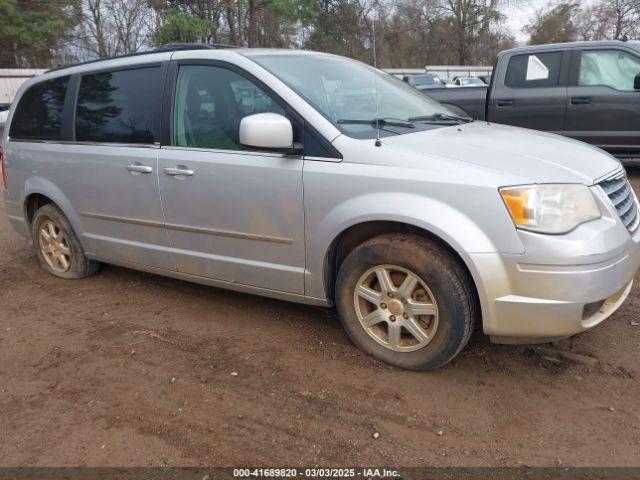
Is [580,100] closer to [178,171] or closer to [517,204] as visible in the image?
[517,204]

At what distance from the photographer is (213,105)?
11.6ft

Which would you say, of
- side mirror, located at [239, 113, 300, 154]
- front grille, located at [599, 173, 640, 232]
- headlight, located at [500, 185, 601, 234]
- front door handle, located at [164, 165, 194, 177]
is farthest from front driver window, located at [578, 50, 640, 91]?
front door handle, located at [164, 165, 194, 177]

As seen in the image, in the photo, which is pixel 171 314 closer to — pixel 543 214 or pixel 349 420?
pixel 349 420

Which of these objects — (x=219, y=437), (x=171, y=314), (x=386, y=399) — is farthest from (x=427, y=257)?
(x=171, y=314)

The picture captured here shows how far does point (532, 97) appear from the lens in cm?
745

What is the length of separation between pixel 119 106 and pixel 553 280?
3.11 metres

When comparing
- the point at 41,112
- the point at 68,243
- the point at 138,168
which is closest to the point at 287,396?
the point at 138,168

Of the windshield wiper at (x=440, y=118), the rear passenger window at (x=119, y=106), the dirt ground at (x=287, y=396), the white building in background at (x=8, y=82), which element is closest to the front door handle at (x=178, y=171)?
the rear passenger window at (x=119, y=106)

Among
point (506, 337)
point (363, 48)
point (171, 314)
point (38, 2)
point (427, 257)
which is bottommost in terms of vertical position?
point (171, 314)

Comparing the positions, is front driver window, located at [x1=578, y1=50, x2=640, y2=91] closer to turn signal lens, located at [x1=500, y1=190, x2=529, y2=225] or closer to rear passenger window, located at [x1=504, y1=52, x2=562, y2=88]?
rear passenger window, located at [x1=504, y1=52, x2=562, y2=88]

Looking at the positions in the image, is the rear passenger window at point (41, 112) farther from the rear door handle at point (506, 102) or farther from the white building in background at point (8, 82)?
the white building in background at point (8, 82)

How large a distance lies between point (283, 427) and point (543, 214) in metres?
1.58

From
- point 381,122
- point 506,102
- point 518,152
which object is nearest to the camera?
point 518,152

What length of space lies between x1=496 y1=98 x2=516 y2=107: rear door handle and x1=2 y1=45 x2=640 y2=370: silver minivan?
12.7ft
